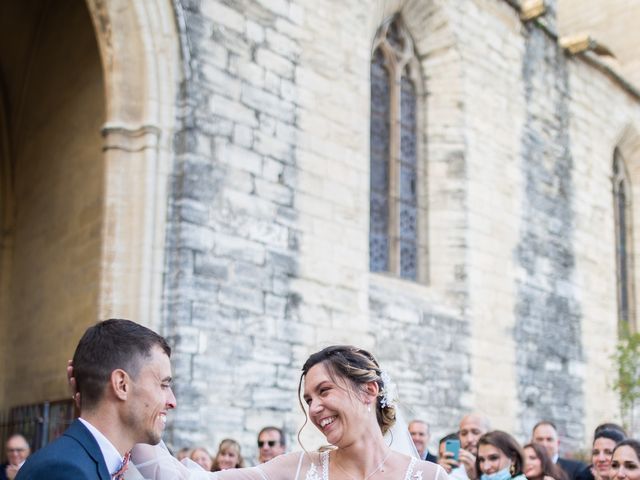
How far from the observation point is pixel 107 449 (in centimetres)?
240

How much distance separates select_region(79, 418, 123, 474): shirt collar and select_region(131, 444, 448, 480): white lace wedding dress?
1.11 ft

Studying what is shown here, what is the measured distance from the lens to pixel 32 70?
12.0m

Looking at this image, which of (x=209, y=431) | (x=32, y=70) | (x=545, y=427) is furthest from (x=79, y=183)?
(x=545, y=427)

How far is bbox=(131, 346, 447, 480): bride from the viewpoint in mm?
2908

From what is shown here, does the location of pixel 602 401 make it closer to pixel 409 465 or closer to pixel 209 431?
pixel 209 431

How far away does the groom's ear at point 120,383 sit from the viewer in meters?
2.42

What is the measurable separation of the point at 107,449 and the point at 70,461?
0.52ft

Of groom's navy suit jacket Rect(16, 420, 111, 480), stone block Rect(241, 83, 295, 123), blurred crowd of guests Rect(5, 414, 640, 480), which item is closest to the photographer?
groom's navy suit jacket Rect(16, 420, 111, 480)

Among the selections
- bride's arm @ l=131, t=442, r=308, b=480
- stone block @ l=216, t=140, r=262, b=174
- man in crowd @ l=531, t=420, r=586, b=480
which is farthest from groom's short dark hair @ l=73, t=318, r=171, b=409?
stone block @ l=216, t=140, r=262, b=174

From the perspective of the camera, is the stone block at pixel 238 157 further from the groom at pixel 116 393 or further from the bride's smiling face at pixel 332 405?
the groom at pixel 116 393

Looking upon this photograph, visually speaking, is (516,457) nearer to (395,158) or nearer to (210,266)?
(210,266)

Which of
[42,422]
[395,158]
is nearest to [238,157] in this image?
[42,422]

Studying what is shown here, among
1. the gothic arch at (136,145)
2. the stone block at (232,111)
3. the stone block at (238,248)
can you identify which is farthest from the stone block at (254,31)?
the stone block at (238,248)

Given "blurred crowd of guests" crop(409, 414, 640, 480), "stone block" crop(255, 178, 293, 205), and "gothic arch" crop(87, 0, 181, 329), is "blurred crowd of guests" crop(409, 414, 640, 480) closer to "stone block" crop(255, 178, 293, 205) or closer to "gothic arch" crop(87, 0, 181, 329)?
"gothic arch" crop(87, 0, 181, 329)
